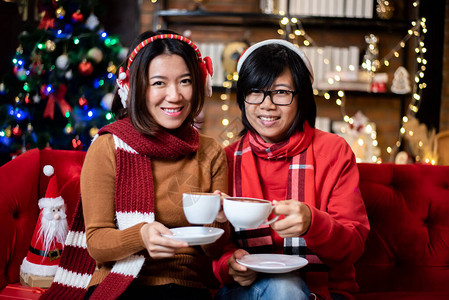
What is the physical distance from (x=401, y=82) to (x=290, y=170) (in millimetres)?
3307

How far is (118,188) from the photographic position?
4.57 ft

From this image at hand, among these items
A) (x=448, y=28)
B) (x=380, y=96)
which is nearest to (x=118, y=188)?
(x=380, y=96)

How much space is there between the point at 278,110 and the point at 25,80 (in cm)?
256

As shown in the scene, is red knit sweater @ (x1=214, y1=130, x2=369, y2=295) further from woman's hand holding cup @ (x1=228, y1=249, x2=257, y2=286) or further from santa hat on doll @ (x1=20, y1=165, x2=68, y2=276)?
santa hat on doll @ (x1=20, y1=165, x2=68, y2=276)

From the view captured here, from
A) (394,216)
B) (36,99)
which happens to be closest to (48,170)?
(394,216)

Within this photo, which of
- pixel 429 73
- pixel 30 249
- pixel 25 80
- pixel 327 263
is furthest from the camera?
pixel 429 73

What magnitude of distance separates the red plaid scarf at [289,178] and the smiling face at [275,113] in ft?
0.15

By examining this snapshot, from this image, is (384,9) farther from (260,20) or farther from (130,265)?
(130,265)

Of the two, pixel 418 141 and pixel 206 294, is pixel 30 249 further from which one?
pixel 418 141

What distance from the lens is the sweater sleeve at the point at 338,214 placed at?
1.31 metres

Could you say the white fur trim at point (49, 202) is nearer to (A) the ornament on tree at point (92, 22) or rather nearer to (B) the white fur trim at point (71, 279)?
(B) the white fur trim at point (71, 279)

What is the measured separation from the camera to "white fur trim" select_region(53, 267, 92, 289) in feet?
4.82

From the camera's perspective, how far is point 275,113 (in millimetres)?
1559

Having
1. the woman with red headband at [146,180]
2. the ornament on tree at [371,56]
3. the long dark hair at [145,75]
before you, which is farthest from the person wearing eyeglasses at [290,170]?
the ornament on tree at [371,56]
